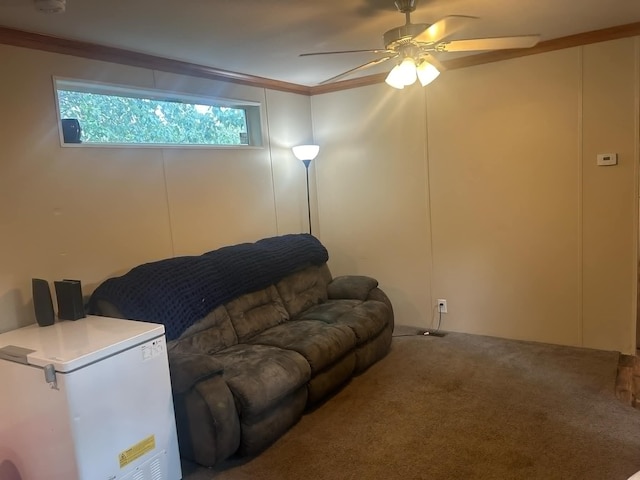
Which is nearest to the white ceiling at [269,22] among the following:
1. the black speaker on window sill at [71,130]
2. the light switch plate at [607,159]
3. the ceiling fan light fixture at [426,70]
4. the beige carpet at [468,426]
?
the ceiling fan light fixture at [426,70]

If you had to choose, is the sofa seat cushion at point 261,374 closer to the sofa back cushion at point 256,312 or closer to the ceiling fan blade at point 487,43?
the sofa back cushion at point 256,312

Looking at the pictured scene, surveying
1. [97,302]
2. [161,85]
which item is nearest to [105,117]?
[161,85]

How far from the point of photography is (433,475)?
2416 millimetres

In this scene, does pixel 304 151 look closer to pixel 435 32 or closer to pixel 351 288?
pixel 351 288

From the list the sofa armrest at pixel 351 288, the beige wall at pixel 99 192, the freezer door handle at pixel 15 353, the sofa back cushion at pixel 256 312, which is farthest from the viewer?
the sofa armrest at pixel 351 288

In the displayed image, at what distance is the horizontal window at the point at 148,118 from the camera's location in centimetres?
309

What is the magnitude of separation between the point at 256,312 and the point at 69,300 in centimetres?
133

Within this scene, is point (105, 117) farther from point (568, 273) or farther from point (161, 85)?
point (568, 273)

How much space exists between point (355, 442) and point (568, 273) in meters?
2.30

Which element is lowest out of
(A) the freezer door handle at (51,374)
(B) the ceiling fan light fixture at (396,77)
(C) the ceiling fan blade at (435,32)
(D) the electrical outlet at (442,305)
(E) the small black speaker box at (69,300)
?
(D) the electrical outlet at (442,305)

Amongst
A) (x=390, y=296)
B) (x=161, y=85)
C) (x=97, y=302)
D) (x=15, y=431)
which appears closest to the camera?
(x=15, y=431)

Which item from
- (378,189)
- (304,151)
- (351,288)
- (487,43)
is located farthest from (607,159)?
(304,151)

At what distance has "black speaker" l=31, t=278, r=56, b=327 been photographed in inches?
101

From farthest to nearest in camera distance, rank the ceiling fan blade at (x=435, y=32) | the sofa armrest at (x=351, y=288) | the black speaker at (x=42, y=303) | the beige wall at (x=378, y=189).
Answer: the beige wall at (x=378, y=189) → the sofa armrest at (x=351, y=288) → the black speaker at (x=42, y=303) → the ceiling fan blade at (x=435, y=32)
